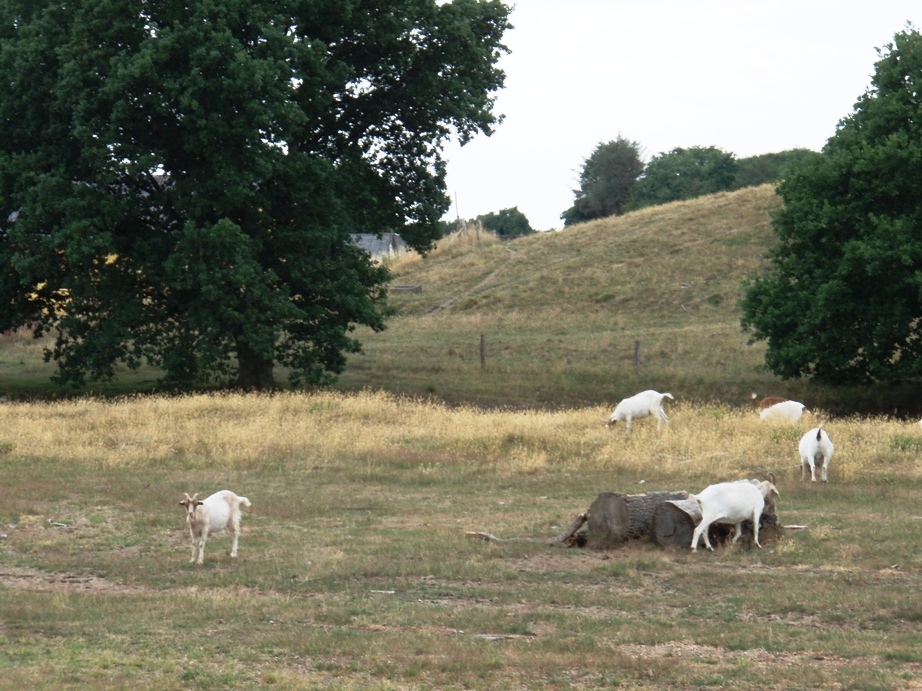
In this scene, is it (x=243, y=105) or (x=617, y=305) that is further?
(x=617, y=305)

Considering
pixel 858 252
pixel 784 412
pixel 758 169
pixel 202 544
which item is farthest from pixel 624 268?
pixel 202 544

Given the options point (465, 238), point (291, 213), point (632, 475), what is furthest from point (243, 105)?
point (465, 238)

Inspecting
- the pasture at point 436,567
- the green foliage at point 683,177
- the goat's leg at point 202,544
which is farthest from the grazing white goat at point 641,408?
the green foliage at point 683,177

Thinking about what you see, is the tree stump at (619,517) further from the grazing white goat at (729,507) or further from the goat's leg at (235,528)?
the goat's leg at (235,528)

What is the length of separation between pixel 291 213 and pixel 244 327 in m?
4.26

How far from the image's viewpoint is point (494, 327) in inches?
2146

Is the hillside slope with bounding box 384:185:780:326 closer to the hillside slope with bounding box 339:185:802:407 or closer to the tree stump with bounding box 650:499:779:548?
the hillside slope with bounding box 339:185:802:407

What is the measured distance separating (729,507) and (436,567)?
3.69 m

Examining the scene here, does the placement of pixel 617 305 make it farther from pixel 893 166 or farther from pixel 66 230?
pixel 66 230

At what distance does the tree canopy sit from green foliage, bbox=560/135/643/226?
75507 millimetres

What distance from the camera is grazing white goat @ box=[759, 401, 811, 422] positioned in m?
26.2

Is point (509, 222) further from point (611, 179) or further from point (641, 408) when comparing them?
point (641, 408)

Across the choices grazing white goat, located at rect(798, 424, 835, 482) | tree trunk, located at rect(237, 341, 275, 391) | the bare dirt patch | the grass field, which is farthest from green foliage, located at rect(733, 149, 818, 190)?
the bare dirt patch

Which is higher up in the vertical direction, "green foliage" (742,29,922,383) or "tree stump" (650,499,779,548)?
"green foliage" (742,29,922,383)
